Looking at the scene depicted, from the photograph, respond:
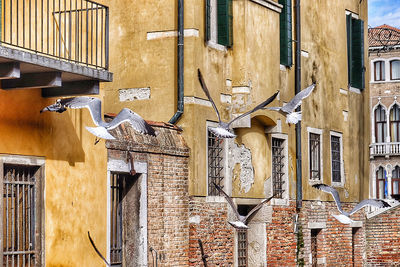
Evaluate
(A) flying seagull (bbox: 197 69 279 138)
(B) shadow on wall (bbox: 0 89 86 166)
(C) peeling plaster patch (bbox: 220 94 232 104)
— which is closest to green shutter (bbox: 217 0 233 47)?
(C) peeling plaster patch (bbox: 220 94 232 104)

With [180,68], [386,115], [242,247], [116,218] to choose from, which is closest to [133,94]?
[180,68]

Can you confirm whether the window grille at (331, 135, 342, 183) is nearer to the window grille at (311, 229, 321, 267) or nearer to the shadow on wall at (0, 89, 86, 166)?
the window grille at (311, 229, 321, 267)

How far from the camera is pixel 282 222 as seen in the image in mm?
19547

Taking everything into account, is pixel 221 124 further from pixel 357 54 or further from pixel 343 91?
pixel 357 54

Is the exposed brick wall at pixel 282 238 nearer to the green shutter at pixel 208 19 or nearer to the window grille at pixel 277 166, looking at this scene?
the window grille at pixel 277 166

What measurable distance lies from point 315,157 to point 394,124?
3246 cm

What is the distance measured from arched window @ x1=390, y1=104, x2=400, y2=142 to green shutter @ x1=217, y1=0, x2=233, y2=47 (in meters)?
36.1

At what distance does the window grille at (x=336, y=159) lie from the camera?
73.2 feet

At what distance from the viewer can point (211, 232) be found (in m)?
16.8

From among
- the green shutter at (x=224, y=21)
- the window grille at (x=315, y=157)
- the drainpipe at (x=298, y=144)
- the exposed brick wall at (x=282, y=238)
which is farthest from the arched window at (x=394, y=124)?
the green shutter at (x=224, y=21)

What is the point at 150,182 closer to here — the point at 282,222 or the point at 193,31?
the point at 193,31

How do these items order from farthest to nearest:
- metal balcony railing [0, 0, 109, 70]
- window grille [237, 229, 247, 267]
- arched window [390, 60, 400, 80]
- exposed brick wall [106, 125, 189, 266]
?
arched window [390, 60, 400, 80], window grille [237, 229, 247, 267], exposed brick wall [106, 125, 189, 266], metal balcony railing [0, 0, 109, 70]

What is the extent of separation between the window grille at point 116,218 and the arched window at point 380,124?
129 feet

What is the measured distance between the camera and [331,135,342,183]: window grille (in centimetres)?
2230
